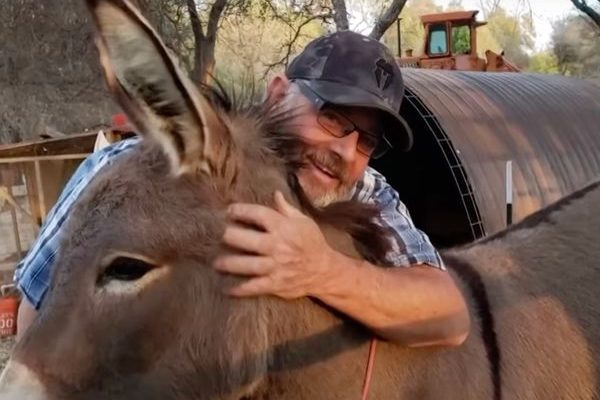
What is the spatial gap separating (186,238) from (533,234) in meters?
1.43

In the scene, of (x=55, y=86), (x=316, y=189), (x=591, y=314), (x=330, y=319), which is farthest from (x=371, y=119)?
(x=55, y=86)

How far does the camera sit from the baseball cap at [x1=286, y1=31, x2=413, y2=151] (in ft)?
7.98

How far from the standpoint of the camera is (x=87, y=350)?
6.31 ft

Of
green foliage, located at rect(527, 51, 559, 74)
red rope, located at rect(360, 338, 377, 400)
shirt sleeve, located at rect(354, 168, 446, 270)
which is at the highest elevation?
shirt sleeve, located at rect(354, 168, 446, 270)

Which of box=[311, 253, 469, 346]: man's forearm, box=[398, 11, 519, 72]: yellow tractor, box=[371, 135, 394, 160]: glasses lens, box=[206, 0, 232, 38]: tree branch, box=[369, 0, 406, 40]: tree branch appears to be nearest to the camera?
box=[311, 253, 469, 346]: man's forearm

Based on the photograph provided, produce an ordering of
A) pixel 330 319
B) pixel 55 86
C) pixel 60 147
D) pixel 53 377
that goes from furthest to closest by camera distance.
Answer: pixel 55 86, pixel 60 147, pixel 330 319, pixel 53 377

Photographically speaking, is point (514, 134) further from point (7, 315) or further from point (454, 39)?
point (454, 39)

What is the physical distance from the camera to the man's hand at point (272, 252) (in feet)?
6.44

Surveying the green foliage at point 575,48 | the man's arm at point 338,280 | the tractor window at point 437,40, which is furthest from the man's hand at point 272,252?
the green foliage at point 575,48

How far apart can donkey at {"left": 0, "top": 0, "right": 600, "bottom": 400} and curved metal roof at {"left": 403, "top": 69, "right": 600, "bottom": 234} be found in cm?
576

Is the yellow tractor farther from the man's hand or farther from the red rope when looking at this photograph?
the man's hand

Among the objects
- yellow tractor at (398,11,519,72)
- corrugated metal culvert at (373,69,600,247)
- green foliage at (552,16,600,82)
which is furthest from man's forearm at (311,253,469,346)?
green foliage at (552,16,600,82)

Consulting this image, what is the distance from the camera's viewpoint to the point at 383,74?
252 cm

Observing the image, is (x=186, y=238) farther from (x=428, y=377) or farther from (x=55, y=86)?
(x=55, y=86)
